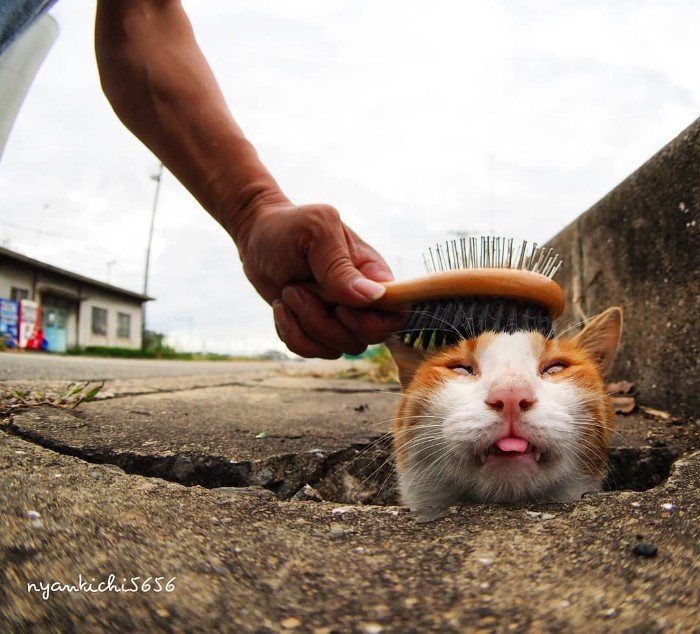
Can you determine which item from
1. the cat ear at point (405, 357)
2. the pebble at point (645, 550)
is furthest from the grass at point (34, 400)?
the pebble at point (645, 550)

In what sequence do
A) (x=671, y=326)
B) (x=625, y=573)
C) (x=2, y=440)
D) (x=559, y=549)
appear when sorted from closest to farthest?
1. (x=625, y=573)
2. (x=559, y=549)
3. (x=2, y=440)
4. (x=671, y=326)

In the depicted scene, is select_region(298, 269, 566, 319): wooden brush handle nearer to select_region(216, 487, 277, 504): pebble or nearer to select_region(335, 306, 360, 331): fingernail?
select_region(335, 306, 360, 331): fingernail

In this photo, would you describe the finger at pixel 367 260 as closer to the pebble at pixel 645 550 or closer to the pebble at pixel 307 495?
the pebble at pixel 307 495

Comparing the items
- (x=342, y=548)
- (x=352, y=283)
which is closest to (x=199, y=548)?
(x=342, y=548)

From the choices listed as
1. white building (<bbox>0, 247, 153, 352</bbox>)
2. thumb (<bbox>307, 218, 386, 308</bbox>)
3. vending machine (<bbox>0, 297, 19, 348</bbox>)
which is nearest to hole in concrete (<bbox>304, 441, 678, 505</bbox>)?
thumb (<bbox>307, 218, 386, 308</bbox>)

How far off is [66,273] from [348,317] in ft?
73.1

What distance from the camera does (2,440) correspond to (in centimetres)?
152

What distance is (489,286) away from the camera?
5.65 ft

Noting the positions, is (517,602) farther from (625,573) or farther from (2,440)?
(2,440)

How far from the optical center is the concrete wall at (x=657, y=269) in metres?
2.29

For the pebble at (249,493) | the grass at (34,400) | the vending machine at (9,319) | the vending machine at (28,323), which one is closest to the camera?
the pebble at (249,493)

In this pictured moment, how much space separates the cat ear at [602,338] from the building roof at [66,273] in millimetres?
20197

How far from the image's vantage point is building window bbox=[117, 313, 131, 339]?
85.6 ft

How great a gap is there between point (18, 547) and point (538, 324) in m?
1.62
